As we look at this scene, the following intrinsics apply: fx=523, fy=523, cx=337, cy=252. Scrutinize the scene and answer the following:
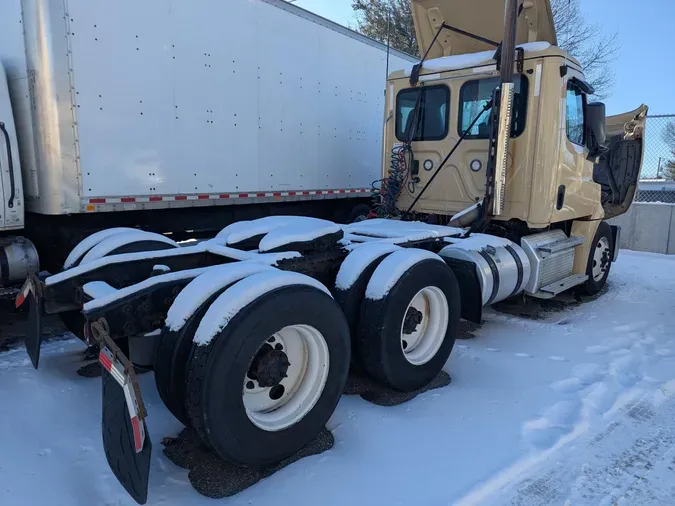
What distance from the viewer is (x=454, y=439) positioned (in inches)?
125

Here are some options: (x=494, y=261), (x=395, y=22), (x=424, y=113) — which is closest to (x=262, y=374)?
(x=494, y=261)

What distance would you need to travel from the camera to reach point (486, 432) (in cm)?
326

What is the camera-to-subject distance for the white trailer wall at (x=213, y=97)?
5207mm

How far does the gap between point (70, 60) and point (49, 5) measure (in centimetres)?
48

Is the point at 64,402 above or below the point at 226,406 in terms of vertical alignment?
below

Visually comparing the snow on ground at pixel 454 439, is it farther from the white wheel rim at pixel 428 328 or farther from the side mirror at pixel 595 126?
the side mirror at pixel 595 126

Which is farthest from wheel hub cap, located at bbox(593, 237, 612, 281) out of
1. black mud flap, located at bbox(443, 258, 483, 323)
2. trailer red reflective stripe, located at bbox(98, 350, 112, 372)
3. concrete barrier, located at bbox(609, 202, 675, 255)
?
trailer red reflective stripe, located at bbox(98, 350, 112, 372)

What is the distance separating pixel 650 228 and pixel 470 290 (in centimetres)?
789

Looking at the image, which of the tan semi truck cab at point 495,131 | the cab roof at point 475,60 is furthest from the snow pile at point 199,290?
the cab roof at point 475,60

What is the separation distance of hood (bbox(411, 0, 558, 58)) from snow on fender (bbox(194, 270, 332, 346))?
15.8 ft

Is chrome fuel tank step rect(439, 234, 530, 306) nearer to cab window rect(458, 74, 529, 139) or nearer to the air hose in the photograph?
cab window rect(458, 74, 529, 139)

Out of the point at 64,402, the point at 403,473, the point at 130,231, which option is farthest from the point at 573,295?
the point at 64,402

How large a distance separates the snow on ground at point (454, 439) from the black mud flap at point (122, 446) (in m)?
0.32

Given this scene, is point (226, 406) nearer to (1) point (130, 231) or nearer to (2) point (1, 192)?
(1) point (130, 231)
